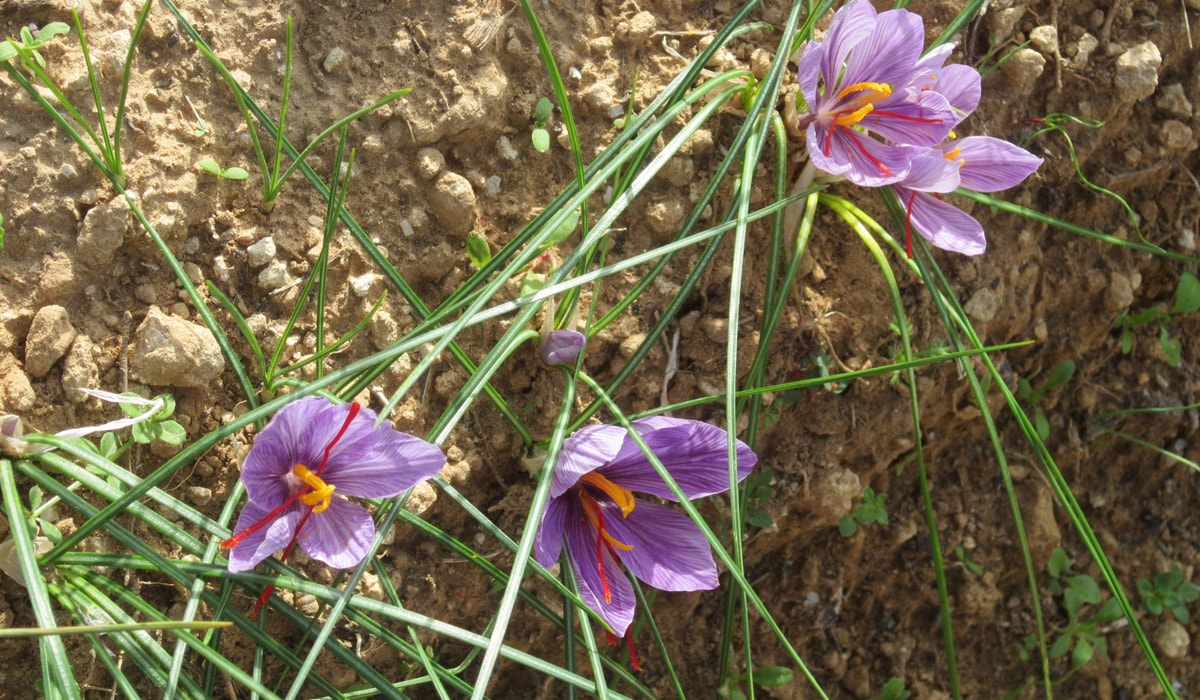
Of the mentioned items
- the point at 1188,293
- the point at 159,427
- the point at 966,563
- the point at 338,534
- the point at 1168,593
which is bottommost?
the point at 1168,593

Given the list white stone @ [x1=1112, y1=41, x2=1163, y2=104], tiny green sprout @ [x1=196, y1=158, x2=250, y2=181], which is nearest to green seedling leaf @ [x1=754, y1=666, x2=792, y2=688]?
tiny green sprout @ [x1=196, y1=158, x2=250, y2=181]

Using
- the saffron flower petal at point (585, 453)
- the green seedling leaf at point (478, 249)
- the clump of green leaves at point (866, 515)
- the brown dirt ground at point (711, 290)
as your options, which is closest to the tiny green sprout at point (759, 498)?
the brown dirt ground at point (711, 290)

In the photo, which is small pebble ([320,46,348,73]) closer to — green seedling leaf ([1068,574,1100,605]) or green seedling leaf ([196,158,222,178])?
green seedling leaf ([196,158,222,178])

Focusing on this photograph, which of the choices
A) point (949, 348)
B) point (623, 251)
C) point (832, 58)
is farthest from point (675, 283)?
point (949, 348)

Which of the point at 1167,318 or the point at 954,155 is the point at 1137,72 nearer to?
the point at 1167,318

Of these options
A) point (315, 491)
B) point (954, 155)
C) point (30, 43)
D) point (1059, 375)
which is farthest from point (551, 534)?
point (1059, 375)

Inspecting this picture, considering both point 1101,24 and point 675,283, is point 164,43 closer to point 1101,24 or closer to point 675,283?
point 675,283

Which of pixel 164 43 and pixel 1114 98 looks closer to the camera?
pixel 164 43
